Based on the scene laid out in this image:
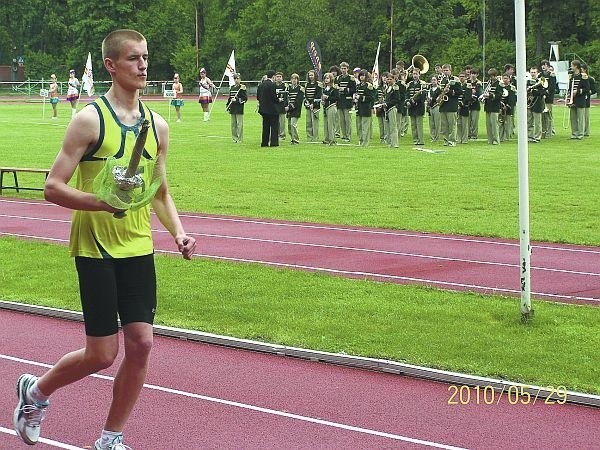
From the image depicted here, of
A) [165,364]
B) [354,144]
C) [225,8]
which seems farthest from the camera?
[225,8]

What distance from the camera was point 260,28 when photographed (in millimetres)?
91375

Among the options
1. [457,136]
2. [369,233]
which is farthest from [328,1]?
[369,233]

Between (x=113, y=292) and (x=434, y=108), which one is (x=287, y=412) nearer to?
(x=113, y=292)

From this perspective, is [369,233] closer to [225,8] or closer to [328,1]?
[328,1]

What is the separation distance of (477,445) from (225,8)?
94.9 metres

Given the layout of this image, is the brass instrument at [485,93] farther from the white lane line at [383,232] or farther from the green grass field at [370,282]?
the white lane line at [383,232]

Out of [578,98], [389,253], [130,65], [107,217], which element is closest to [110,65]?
[130,65]

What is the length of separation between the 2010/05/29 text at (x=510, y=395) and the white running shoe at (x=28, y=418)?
2590mm

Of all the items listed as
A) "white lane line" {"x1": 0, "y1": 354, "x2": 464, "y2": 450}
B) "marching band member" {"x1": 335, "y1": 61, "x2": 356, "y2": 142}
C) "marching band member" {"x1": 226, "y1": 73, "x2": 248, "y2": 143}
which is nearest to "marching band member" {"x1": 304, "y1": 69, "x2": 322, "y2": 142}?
"marching band member" {"x1": 335, "y1": 61, "x2": 356, "y2": 142}

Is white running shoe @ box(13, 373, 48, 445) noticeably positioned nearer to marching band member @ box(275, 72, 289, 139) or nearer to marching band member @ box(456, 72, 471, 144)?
marching band member @ box(275, 72, 289, 139)

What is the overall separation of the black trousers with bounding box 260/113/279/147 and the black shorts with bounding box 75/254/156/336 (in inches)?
1070

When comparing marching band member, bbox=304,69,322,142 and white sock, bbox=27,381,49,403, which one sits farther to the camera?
marching band member, bbox=304,69,322,142

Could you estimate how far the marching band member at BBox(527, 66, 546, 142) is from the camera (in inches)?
1305

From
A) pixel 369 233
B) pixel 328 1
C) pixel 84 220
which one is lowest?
pixel 369 233
